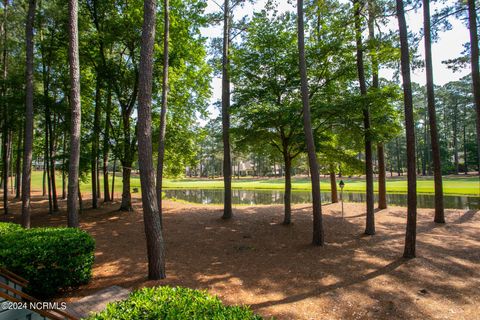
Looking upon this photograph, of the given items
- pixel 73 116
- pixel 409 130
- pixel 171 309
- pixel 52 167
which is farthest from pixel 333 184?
pixel 52 167

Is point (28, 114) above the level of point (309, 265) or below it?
above

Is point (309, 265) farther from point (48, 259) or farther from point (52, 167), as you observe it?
point (52, 167)

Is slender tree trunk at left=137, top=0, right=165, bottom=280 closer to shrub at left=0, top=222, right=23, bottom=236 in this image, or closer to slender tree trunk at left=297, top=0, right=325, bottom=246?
shrub at left=0, top=222, right=23, bottom=236

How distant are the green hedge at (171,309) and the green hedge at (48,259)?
10.2 ft

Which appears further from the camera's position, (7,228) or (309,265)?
(309,265)

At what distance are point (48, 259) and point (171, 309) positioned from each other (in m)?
3.85

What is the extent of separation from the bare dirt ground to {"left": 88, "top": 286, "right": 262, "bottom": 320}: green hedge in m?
2.16

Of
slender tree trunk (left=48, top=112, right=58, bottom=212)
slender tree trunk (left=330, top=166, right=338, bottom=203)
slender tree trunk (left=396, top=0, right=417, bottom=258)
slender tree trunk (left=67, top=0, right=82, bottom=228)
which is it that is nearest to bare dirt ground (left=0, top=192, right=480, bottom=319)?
slender tree trunk (left=396, top=0, right=417, bottom=258)

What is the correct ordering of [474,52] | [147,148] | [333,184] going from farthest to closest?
1. [333,184]
2. [474,52]
3. [147,148]

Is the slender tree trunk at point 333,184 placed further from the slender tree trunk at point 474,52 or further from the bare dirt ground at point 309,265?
the slender tree trunk at point 474,52

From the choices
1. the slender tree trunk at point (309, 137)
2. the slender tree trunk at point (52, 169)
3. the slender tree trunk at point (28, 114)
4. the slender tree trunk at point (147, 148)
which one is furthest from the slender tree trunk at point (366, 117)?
the slender tree trunk at point (52, 169)

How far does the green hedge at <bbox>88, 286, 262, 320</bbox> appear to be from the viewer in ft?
8.29

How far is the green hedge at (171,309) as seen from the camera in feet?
8.29

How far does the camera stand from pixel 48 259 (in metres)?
4.90
